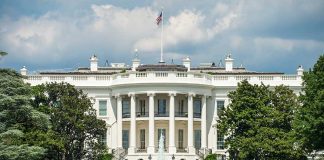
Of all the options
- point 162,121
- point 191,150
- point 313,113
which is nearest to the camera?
point 313,113

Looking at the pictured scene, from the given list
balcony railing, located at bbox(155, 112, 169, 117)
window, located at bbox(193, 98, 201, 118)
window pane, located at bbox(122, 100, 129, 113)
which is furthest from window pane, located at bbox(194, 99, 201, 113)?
window pane, located at bbox(122, 100, 129, 113)

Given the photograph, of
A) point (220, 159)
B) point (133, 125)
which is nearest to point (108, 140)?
point (133, 125)

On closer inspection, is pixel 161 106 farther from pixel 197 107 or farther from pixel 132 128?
pixel 197 107

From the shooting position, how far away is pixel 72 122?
90750mm

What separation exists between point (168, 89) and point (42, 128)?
2621 cm

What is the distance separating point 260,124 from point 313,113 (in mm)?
14649

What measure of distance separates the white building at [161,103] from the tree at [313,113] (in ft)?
85.8

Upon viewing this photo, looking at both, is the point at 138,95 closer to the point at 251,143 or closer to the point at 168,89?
the point at 168,89

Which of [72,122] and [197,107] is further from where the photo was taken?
[197,107]

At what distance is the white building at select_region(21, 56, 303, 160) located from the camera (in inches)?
4200

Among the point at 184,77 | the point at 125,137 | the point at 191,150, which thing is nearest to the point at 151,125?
the point at 191,150

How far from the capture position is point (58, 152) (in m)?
89.6

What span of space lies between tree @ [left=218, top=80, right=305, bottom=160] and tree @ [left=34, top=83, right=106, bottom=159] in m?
12.0

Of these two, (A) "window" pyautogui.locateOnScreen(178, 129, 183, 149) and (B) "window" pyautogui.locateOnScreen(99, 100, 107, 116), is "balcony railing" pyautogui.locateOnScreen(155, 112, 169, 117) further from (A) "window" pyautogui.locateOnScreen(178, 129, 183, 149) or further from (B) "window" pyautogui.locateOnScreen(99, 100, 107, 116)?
(B) "window" pyautogui.locateOnScreen(99, 100, 107, 116)
